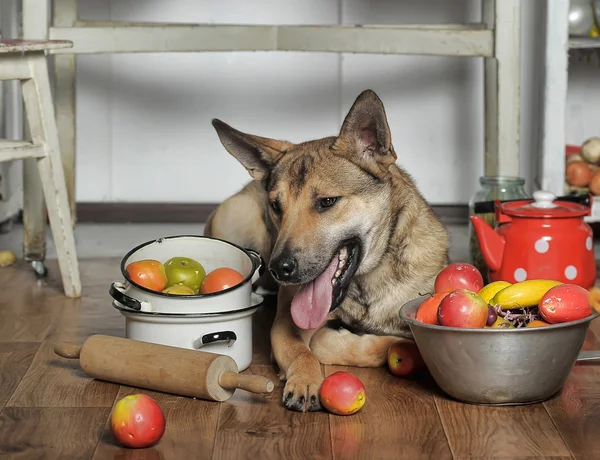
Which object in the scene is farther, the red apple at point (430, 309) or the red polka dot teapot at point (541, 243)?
the red polka dot teapot at point (541, 243)

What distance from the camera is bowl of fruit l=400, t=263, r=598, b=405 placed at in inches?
82.9

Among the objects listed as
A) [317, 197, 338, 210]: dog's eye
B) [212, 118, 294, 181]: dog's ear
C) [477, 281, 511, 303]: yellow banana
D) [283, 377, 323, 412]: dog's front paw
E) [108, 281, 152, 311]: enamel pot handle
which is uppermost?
[212, 118, 294, 181]: dog's ear

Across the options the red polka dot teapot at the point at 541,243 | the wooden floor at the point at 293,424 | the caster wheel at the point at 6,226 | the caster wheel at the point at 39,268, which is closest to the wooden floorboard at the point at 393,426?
the wooden floor at the point at 293,424

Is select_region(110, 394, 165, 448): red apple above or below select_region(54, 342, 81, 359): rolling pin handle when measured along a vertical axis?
below

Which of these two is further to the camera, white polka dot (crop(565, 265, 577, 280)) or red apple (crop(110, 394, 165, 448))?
white polka dot (crop(565, 265, 577, 280))

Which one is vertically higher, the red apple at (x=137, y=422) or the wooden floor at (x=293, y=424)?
the red apple at (x=137, y=422)

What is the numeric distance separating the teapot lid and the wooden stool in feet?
5.14

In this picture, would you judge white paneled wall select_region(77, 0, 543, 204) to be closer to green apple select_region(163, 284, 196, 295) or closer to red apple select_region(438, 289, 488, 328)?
green apple select_region(163, 284, 196, 295)

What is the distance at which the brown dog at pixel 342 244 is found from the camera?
2.37 meters

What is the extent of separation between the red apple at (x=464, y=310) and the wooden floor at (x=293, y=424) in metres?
0.24

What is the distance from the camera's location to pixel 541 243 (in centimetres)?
304

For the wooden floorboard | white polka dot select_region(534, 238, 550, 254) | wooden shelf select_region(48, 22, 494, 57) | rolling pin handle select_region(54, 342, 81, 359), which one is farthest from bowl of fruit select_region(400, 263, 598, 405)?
wooden shelf select_region(48, 22, 494, 57)

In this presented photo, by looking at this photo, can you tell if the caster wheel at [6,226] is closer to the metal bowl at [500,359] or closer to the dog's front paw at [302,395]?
the dog's front paw at [302,395]

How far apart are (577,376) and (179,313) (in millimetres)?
1084
